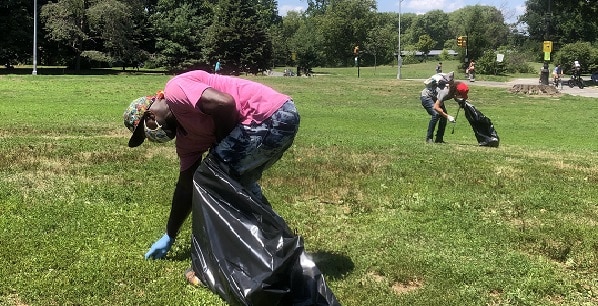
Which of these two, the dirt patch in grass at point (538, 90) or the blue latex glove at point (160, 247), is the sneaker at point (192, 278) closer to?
the blue latex glove at point (160, 247)

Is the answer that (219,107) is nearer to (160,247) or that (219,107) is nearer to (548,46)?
(160,247)

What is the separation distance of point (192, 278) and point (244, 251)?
59 centimetres

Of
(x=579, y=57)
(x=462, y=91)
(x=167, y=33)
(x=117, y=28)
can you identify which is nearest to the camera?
→ (x=462, y=91)

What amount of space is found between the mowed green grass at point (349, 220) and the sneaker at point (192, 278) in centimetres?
5

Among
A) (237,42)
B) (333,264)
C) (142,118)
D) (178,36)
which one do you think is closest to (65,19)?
(178,36)

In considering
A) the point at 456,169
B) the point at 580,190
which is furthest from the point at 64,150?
the point at 580,190

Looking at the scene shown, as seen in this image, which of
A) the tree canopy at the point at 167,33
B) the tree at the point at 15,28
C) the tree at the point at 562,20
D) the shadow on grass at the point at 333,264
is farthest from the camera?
the tree at the point at 15,28

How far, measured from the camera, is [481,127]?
11.7 meters

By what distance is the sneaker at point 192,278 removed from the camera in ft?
12.1

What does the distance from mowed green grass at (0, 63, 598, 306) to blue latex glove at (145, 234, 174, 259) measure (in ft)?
0.22

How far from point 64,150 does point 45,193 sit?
269cm

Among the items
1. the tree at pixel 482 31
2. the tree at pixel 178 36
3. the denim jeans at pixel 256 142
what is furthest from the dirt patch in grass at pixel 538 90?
the tree at pixel 482 31

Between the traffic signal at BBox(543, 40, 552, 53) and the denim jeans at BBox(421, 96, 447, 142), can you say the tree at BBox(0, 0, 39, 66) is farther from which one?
the denim jeans at BBox(421, 96, 447, 142)

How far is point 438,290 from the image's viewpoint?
12.4ft
